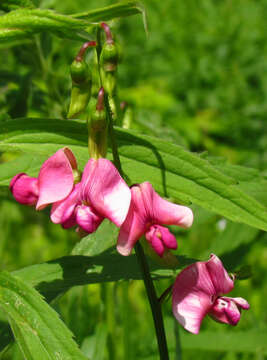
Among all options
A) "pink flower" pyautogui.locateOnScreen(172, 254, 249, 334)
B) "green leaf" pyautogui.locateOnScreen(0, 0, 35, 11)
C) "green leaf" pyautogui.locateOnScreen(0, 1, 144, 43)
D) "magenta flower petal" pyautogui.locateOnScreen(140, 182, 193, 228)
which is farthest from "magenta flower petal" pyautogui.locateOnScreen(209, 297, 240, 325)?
"green leaf" pyautogui.locateOnScreen(0, 0, 35, 11)

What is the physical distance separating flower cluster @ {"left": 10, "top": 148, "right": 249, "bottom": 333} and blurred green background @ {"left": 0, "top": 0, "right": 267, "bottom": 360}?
402mm

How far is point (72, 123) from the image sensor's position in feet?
4.42

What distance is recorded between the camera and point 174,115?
5.36 m

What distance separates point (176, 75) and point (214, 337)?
13.0 ft

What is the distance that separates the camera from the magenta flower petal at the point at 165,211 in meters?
1.22

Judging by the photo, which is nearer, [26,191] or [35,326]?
[35,326]

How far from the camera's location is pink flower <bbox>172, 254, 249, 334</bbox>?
129 centimetres

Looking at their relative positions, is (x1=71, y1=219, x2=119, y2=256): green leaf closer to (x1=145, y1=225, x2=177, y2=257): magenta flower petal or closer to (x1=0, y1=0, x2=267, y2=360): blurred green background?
(x1=0, y1=0, x2=267, y2=360): blurred green background

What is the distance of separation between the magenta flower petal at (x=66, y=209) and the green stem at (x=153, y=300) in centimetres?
18

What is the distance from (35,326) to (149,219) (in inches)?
13.1

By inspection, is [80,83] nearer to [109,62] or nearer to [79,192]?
[109,62]

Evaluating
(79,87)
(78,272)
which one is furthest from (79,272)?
(79,87)

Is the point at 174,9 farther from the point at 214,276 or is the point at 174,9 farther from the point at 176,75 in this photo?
the point at 214,276

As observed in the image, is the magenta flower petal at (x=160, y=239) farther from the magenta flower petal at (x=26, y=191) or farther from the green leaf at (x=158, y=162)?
the magenta flower petal at (x=26, y=191)
